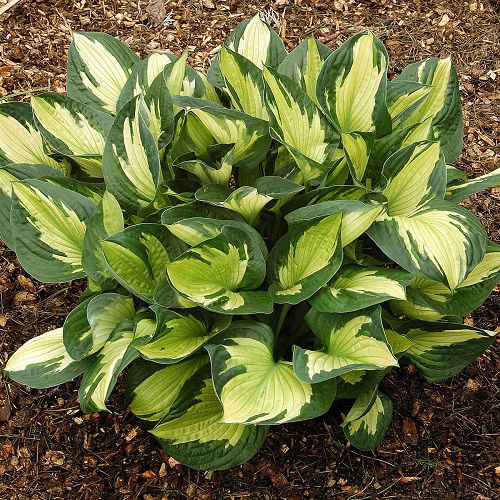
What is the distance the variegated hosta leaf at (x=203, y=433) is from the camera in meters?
1.61

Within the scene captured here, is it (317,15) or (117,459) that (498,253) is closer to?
(117,459)

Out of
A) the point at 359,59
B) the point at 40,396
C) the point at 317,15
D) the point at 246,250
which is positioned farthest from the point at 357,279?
the point at 317,15

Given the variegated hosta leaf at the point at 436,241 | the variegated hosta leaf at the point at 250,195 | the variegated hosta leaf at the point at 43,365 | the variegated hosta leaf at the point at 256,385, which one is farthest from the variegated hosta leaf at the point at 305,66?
the variegated hosta leaf at the point at 43,365

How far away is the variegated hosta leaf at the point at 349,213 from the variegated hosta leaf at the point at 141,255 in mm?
303

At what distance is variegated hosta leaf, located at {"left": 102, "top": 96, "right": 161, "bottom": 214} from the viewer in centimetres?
160

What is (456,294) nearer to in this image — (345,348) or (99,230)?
(345,348)

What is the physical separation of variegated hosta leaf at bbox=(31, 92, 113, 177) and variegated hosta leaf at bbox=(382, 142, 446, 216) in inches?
29.8

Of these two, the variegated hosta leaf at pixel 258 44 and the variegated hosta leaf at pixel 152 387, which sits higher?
the variegated hosta leaf at pixel 258 44

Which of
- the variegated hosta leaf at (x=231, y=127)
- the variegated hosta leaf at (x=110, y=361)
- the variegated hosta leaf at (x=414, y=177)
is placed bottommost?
the variegated hosta leaf at (x=414, y=177)

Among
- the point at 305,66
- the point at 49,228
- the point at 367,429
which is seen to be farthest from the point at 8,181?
the point at 367,429

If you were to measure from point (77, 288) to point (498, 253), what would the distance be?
132 centimetres

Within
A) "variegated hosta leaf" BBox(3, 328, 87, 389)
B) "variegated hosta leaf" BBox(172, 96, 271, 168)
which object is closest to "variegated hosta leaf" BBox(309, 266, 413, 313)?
"variegated hosta leaf" BBox(172, 96, 271, 168)

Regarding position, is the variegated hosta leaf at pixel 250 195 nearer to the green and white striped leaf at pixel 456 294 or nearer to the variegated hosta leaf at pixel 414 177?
the variegated hosta leaf at pixel 414 177

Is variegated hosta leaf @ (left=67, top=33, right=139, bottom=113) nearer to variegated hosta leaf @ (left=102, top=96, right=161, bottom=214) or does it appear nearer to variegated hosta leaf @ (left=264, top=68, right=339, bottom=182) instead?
variegated hosta leaf @ (left=102, top=96, right=161, bottom=214)
